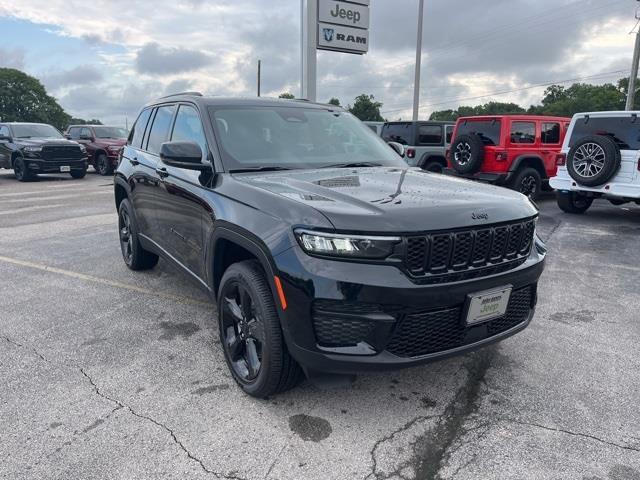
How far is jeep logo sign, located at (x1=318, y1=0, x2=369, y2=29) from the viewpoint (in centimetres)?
1305

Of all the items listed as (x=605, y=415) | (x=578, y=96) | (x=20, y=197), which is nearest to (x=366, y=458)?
(x=605, y=415)

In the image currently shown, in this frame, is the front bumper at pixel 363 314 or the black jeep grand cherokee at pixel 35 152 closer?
the front bumper at pixel 363 314

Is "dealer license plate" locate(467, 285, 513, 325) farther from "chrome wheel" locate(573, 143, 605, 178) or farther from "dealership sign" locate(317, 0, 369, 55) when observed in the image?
"dealership sign" locate(317, 0, 369, 55)

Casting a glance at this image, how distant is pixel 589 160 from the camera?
28.2ft

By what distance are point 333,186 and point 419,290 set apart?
0.86 metres

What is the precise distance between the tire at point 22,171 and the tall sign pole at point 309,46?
358 inches

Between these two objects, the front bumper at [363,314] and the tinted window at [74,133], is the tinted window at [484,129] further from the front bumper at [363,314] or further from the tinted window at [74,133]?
the tinted window at [74,133]

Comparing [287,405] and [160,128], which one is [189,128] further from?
[287,405]

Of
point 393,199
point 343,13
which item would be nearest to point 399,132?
point 343,13

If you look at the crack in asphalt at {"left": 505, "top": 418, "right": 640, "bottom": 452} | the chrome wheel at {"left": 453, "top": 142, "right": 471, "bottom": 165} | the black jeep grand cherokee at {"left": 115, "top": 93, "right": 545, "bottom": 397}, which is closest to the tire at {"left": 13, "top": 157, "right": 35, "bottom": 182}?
the chrome wheel at {"left": 453, "top": 142, "right": 471, "bottom": 165}

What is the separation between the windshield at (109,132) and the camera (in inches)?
729

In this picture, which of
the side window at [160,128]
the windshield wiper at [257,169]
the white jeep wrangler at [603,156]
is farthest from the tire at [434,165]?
the windshield wiper at [257,169]

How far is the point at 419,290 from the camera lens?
7.78ft

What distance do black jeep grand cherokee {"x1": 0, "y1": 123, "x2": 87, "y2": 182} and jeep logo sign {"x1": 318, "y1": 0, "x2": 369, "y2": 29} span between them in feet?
28.7
